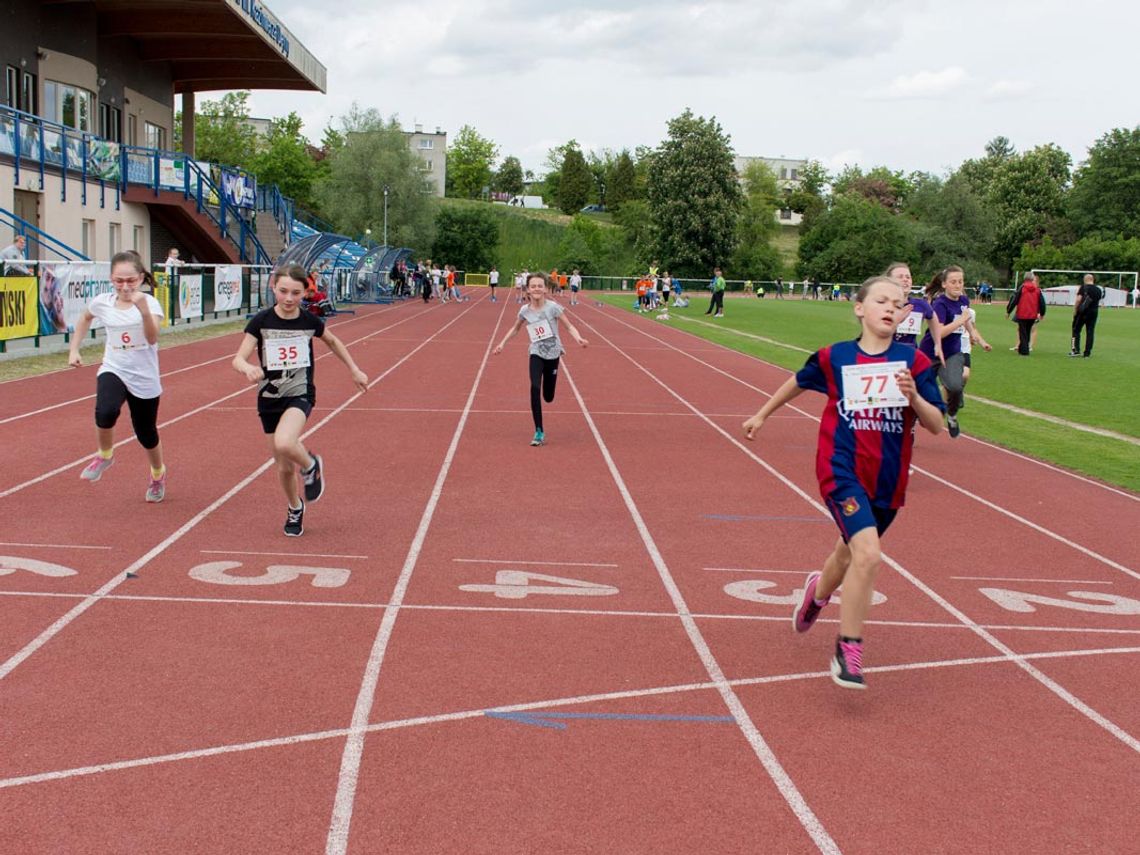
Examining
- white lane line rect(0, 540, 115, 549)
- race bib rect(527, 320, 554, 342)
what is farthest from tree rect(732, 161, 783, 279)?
white lane line rect(0, 540, 115, 549)

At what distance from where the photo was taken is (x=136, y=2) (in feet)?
119

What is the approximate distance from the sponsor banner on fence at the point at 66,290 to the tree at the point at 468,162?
139 meters

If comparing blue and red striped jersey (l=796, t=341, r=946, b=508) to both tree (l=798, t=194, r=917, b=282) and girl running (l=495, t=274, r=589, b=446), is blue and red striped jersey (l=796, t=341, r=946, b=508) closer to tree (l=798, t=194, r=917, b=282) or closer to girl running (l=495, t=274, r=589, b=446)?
girl running (l=495, t=274, r=589, b=446)

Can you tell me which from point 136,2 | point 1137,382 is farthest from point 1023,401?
point 136,2

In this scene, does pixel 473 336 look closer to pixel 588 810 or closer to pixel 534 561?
pixel 534 561

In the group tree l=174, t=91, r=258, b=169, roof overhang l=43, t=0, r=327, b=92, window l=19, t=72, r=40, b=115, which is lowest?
window l=19, t=72, r=40, b=115

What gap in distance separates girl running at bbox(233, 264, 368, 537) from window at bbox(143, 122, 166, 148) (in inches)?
1514

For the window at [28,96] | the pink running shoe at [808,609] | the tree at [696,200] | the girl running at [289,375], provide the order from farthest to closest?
the tree at [696,200]
the window at [28,96]
the girl running at [289,375]
the pink running shoe at [808,609]

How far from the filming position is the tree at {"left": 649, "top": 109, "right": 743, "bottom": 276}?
8906cm

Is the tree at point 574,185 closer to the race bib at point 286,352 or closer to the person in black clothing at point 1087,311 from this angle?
the person in black clothing at point 1087,311

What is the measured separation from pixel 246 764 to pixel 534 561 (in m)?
3.43

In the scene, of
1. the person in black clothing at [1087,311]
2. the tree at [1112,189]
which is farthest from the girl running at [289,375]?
the tree at [1112,189]

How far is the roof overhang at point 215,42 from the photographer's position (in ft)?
122

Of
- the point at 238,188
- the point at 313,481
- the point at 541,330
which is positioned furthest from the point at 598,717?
the point at 238,188
